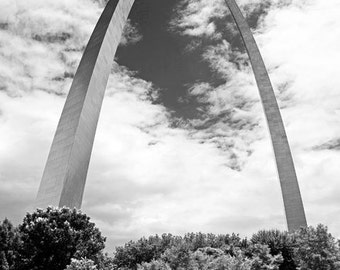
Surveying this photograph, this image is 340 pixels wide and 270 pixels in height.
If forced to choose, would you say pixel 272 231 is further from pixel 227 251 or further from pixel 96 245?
pixel 96 245

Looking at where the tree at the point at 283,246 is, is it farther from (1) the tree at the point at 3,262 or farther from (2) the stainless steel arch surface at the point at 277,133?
(1) the tree at the point at 3,262

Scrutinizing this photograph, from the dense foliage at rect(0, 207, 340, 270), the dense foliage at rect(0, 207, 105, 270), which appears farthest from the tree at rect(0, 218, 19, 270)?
the dense foliage at rect(0, 207, 105, 270)

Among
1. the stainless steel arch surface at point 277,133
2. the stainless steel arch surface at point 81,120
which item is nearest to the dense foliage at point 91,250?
the stainless steel arch surface at point 81,120

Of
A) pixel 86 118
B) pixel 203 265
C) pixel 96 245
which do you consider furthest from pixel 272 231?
pixel 86 118

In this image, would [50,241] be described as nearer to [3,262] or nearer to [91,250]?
[91,250]

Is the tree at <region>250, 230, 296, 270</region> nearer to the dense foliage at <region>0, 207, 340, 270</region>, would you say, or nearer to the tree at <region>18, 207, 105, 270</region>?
the dense foliage at <region>0, 207, 340, 270</region>

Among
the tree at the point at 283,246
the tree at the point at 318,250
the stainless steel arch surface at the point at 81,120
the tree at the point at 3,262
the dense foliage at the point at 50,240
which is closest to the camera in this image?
the stainless steel arch surface at the point at 81,120

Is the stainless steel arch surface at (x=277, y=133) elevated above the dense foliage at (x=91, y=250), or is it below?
above
